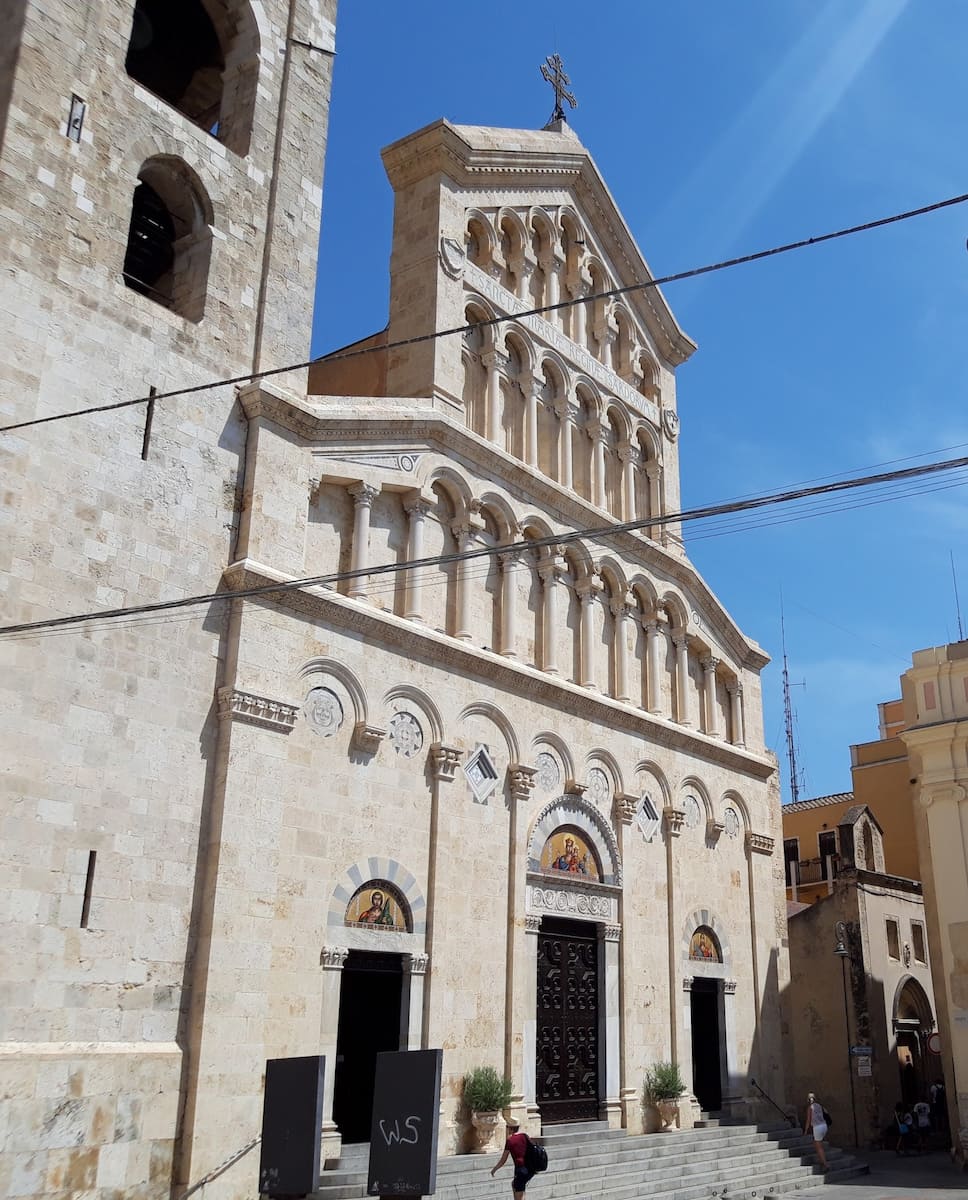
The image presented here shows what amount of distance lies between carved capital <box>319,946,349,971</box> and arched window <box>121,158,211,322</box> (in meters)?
9.00

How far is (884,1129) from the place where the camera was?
87.2 ft

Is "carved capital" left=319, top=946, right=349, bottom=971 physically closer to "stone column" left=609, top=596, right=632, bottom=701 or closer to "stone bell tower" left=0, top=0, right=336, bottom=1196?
"stone bell tower" left=0, top=0, right=336, bottom=1196

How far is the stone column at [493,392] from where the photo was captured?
21.7 m

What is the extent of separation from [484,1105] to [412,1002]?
1.83 m

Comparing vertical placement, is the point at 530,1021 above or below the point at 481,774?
below

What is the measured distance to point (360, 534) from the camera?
715 inches

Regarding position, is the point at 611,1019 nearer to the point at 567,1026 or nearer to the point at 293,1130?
the point at 567,1026

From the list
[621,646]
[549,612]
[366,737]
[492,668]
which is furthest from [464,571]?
[621,646]

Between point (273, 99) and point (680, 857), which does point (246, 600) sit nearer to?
point (273, 99)

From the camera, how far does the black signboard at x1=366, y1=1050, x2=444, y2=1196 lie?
8.03 metres

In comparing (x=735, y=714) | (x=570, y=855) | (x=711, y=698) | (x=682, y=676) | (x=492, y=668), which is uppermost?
(x=682, y=676)

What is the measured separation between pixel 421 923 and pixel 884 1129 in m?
15.0

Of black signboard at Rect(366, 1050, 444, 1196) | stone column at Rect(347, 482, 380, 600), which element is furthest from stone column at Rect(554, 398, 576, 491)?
black signboard at Rect(366, 1050, 444, 1196)

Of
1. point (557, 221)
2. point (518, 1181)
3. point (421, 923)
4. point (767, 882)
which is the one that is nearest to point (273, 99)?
point (557, 221)
